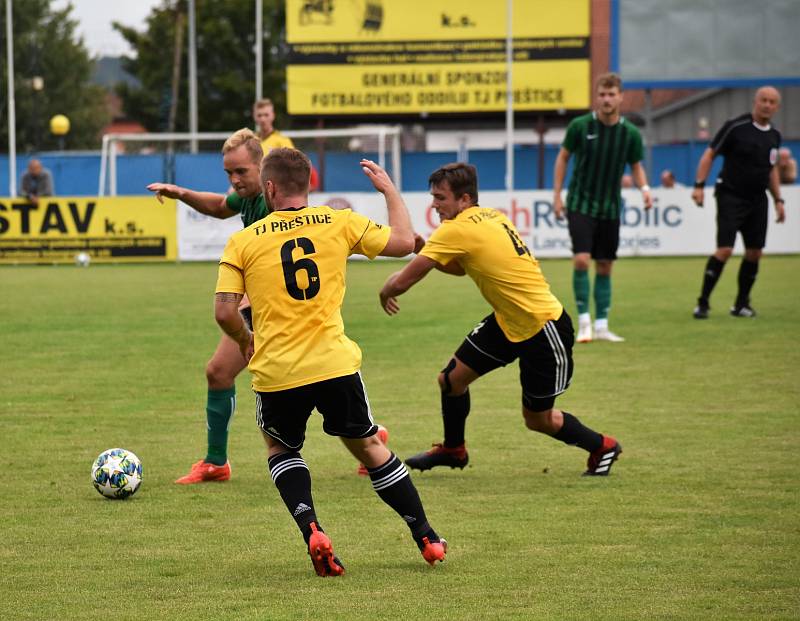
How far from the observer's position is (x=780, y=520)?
19.9ft

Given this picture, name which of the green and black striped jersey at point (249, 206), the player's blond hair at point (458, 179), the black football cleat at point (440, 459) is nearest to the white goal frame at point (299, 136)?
the green and black striped jersey at point (249, 206)

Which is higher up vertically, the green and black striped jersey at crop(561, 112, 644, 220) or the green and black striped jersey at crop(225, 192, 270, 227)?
the green and black striped jersey at crop(561, 112, 644, 220)

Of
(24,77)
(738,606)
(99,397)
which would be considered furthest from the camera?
(24,77)

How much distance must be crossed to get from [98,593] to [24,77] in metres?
57.2

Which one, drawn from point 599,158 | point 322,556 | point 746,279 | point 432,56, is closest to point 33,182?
point 432,56

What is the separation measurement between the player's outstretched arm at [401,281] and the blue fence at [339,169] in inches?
1170

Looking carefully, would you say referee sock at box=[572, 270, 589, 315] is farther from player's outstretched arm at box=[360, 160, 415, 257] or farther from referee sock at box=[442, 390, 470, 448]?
player's outstretched arm at box=[360, 160, 415, 257]

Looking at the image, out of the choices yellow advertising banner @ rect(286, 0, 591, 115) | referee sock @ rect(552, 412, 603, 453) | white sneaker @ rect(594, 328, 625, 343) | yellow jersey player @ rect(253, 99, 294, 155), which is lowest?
white sneaker @ rect(594, 328, 625, 343)

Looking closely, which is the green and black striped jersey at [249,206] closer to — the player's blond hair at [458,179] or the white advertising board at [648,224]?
the player's blond hair at [458,179]

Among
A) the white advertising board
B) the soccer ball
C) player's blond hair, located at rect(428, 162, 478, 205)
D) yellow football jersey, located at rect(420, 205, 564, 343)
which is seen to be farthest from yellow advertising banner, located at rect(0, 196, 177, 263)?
player's blond hair, located at rect(428, 162, 478, 205)

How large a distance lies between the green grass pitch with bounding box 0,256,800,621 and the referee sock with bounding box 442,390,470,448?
0.64 ft

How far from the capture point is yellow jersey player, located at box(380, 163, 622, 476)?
671 cm

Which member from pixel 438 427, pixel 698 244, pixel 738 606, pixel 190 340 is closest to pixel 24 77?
pixel 698 244

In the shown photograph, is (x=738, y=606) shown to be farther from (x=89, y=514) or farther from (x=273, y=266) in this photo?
(x=89, y=514)
